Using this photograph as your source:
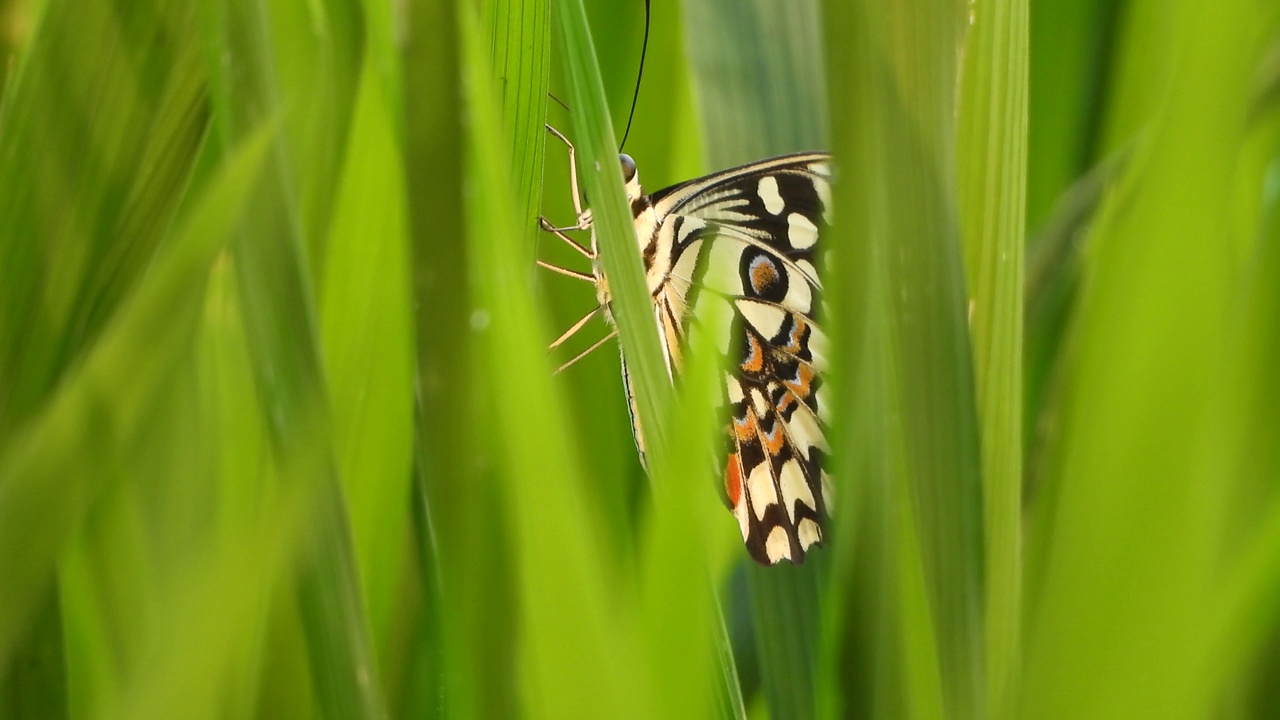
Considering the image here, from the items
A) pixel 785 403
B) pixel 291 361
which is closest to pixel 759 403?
pixel 785 403

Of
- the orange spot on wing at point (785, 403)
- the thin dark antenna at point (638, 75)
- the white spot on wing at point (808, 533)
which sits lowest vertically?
the white spot on wing at point (808, 533)

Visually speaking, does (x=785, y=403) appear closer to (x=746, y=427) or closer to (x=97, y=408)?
(x=746, y=427)

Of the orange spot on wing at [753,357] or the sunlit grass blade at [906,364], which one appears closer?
the sunlit grass blade at [906,364]

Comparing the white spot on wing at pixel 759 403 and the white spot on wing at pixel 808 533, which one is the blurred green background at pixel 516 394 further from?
the white spot on wing at pixel 759 403

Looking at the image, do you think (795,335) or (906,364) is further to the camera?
(795,335)

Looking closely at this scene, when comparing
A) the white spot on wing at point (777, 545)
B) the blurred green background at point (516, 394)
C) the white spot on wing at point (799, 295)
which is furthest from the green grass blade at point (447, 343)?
the white spot on wing at point (799, 295)

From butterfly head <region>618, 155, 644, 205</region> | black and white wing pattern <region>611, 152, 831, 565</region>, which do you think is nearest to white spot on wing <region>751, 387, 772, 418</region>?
black and white wing pattern <region>611, 152, 831, 565</region>
